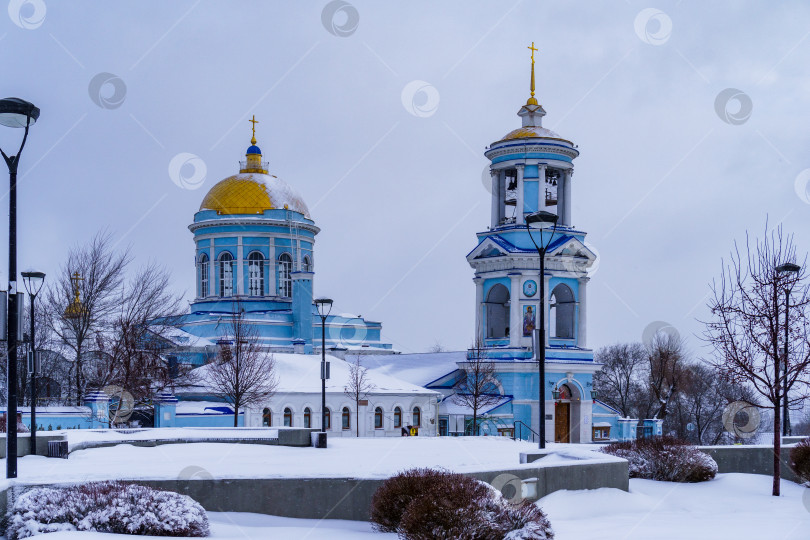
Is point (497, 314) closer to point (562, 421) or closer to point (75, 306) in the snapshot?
point (562, 421)

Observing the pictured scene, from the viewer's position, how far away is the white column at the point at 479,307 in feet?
177

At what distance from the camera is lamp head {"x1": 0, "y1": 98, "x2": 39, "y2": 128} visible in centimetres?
1350

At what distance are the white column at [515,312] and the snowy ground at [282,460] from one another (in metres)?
22.4

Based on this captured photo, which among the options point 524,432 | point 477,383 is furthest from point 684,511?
point 524,432

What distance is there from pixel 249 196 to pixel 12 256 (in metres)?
53.2

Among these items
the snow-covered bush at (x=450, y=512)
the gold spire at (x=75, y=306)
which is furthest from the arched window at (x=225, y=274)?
the snow-covered bush at (x=450, y=512)

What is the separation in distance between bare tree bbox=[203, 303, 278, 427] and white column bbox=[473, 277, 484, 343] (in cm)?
1232

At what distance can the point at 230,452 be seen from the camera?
2295 centimetres

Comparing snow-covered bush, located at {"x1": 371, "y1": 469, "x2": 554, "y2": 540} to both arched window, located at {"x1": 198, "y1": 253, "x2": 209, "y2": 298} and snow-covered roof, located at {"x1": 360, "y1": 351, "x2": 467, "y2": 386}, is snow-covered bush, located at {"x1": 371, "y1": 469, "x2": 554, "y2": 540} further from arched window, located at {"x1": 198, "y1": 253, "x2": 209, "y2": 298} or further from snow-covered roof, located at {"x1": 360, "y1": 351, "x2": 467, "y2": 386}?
arched window, located at {"x1": 198, "y1": 253, "x2": 209, "y2": 298}

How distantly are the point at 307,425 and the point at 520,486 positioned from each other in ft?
109

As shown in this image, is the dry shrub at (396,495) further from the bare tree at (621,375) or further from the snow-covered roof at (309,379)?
the bare tree at (621,375)

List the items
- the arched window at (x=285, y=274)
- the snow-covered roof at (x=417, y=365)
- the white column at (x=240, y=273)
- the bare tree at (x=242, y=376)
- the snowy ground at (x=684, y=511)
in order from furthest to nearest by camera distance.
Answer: the arched window at (x=285, y=274)
the white column at (x=240, y=273)
the snow-covered roof at (x=417, y=365)
the bare tree at (x=242, y=376)
the snowy ground at (x=684, y=511)

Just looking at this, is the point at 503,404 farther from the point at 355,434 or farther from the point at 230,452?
the point at 230,452

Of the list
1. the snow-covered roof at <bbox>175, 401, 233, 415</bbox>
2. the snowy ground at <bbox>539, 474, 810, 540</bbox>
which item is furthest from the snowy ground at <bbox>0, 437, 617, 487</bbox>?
the snow-covered roof at <bbox>175, 401, 233, 415</bbox>
